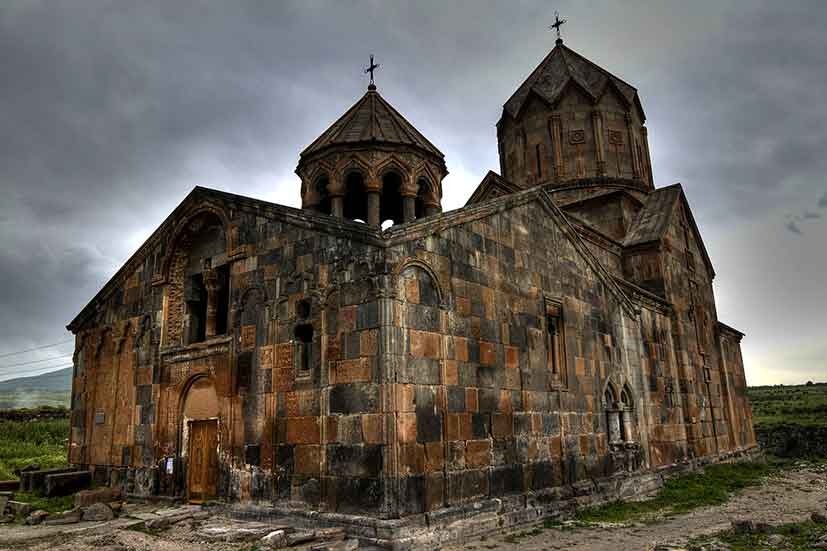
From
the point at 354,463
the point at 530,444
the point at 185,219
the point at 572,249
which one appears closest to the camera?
the point at 354,463

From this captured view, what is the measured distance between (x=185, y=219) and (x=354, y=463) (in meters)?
5.60

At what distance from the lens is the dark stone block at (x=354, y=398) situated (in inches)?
275

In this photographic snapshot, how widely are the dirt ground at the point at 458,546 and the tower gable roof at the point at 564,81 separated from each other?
40.0ft

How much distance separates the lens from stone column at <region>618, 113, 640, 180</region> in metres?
17.7

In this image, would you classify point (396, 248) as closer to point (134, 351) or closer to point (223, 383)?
point (223, 383)

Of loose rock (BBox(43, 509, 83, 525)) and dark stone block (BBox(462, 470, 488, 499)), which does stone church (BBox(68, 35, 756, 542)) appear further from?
loose rock (BBox(43, 509, 83, 525))

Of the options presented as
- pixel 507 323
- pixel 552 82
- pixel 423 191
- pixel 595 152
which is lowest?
pixel 507 323

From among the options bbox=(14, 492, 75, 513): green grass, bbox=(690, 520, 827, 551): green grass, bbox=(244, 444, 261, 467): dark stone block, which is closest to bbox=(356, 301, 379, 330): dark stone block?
bbox=(244, 444, 261, 467): dark stone block

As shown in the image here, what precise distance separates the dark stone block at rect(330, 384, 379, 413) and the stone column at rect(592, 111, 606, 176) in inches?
489

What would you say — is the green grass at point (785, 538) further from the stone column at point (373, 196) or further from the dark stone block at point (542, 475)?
the stone column at point (373, 196)

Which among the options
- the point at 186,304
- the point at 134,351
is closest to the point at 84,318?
the point at 134,351

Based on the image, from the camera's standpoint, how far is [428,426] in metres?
7.23

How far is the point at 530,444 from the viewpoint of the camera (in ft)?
29.1

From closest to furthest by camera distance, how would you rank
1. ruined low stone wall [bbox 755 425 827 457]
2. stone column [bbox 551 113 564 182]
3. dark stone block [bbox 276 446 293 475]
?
1. dark stone block [bbox 276 446 293 475]
2. stone column [bbox 551 113 564 182]
3. ruined low stone wall [bbox 755 425 827 457]
